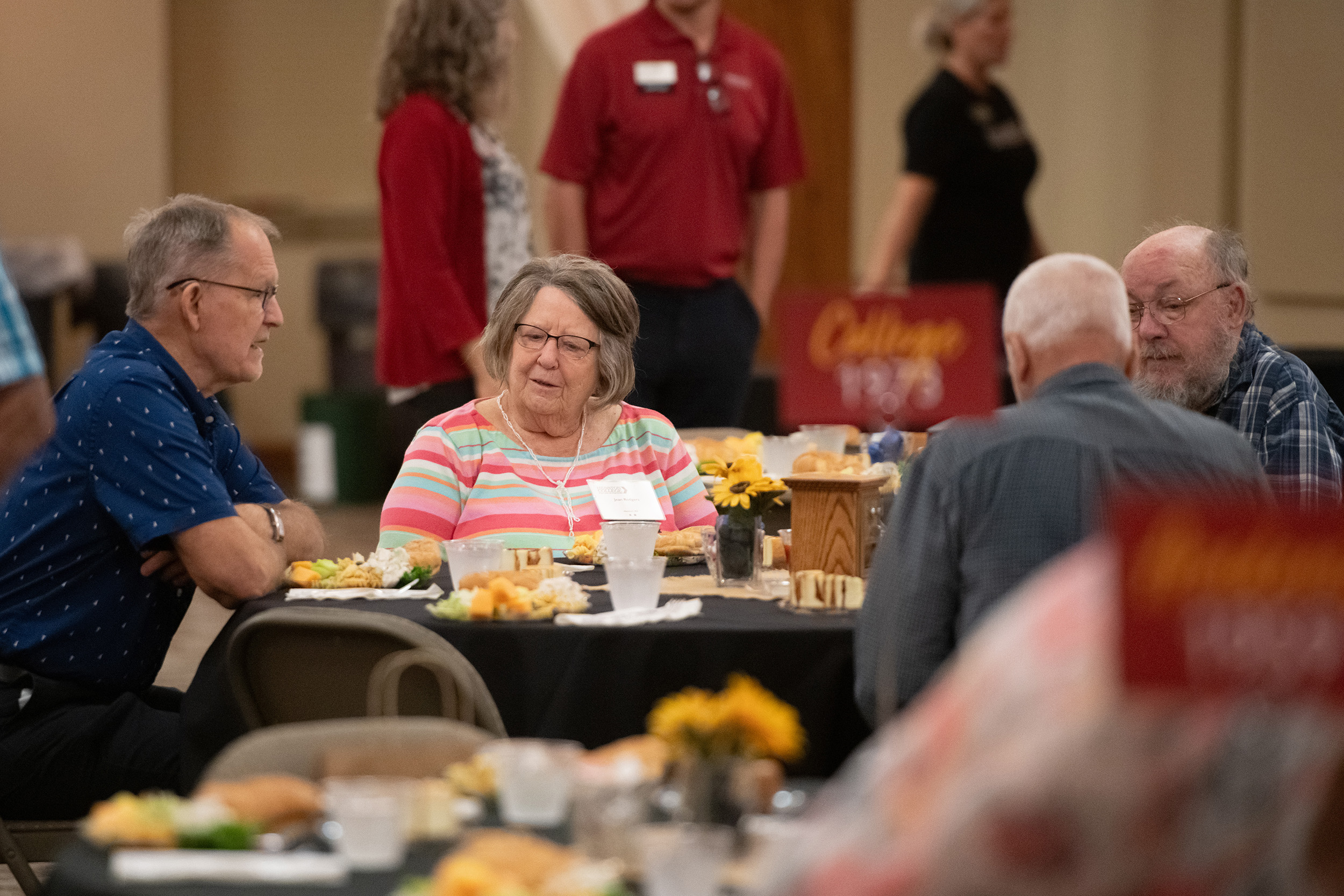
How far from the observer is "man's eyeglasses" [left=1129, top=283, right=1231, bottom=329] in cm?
317

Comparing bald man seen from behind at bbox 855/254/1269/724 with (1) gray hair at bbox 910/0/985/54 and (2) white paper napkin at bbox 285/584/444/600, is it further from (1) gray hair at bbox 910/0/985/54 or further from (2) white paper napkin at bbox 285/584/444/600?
(1) gray hair at bbox 910/0/985/54

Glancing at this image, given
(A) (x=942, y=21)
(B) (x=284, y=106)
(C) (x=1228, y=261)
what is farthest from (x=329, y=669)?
(B) (x=284, y=106)

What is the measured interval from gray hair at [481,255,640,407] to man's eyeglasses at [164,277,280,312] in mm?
505

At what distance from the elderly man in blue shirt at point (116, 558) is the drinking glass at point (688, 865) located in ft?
4.73

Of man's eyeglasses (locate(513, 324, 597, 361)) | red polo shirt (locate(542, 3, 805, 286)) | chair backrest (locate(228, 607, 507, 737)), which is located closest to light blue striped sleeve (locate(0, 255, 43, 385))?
chair backrest (locate(228, 607, 507, 737))

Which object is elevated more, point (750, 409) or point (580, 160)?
point (580, 160)

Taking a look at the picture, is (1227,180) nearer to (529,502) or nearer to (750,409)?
(750,409)

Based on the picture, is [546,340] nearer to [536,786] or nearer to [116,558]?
[116,558]

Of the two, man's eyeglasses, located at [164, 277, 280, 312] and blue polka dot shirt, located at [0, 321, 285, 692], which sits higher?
man's eyeglasses, located at [164, 277, 280, 312]

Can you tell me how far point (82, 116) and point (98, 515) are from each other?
6995 mm

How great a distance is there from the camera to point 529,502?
3160mm

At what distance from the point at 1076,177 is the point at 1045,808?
23.9ft

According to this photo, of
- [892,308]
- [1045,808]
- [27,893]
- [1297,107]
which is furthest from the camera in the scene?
[1297,107]

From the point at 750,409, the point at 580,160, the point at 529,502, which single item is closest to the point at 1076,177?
the point at 750,409
